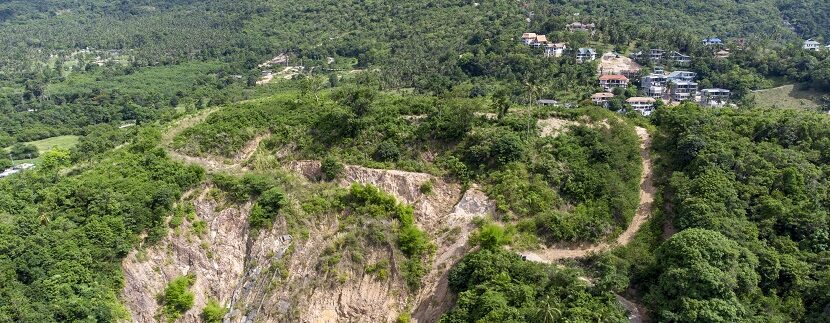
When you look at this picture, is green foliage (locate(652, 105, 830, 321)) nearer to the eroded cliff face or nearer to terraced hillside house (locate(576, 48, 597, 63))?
the eroded cliff face

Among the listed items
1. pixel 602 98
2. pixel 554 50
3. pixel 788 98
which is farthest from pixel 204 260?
pixel 788 98

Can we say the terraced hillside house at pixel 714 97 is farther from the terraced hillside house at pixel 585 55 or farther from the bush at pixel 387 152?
the bush at pixel 387 152

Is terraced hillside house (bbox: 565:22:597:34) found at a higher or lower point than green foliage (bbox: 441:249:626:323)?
higher

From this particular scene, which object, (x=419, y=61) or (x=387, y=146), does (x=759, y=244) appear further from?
(x=419, y=61)

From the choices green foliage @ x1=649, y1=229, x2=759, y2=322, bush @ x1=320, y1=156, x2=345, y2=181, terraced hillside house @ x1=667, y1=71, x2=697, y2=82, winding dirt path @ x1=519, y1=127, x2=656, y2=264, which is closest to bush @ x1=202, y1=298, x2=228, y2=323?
bush @ x1=320, y1=156, x2=345, y2=181

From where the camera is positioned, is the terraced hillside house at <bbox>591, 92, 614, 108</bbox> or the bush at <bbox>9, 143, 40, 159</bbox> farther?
the bush at <bbox>9, 143, 40, 159</bbox>

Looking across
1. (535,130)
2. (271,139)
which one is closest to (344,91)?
(271,139)
